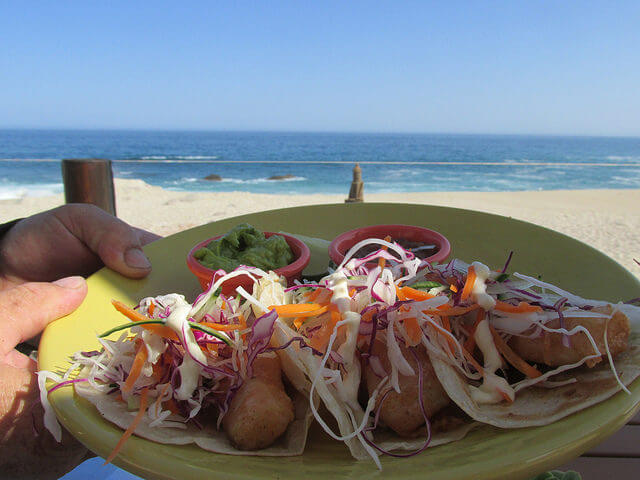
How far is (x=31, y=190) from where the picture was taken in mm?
19250

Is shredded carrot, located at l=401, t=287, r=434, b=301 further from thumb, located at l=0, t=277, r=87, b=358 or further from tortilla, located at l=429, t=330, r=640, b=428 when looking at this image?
thumb, located at l=0, t=277, r=87, b=358

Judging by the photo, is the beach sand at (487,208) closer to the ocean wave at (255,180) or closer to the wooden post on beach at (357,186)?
the wooden post on beach at (357,186)

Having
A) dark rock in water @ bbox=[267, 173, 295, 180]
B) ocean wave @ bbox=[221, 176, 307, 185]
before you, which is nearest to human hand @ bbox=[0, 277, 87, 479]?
ocean wave @ bbox=[221, 176, 307, 185]

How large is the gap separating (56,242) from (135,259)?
47cm

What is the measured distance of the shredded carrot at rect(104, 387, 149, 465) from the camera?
0.89m

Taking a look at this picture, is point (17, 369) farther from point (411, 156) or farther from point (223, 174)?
point (411, 156)

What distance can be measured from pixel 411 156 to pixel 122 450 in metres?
41.6

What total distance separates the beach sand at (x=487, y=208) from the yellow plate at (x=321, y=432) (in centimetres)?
647

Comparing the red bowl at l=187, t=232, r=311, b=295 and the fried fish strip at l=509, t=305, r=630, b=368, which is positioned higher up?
the fried fish strip at l=509, t=305, r=630, b=368

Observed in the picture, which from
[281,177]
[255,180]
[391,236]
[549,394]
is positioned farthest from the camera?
[281,177]

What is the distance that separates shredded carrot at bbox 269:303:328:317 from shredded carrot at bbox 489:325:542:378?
0.45 metres

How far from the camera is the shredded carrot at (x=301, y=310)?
1.19 m

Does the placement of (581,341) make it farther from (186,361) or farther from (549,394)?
(186,361)

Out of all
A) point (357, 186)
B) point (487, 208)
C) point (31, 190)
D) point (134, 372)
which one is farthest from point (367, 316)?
point (31, 190)
